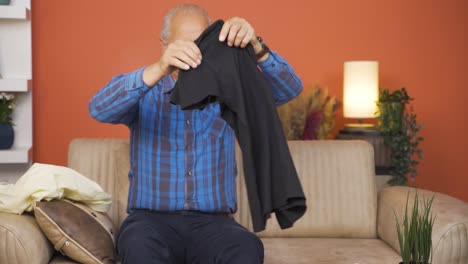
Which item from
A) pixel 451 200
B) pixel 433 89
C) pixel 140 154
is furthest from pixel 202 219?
pixel 433 89

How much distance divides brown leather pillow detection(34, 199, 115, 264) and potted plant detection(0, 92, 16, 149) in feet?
6.25

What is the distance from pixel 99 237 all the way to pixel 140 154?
1.22ft

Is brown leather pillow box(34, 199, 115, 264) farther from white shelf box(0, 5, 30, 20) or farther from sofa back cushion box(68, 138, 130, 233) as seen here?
white shelf box(0, 5, 30, 20)

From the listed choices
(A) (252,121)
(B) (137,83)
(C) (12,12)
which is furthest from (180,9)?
(C) (12,12)

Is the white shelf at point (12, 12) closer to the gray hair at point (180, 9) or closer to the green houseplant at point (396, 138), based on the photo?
the gray hair at point (180, 9)

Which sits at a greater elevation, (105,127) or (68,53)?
(68,53)

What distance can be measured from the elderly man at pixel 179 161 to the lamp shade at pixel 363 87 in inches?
71.1

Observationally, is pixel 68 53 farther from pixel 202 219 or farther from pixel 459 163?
pixel 459 163

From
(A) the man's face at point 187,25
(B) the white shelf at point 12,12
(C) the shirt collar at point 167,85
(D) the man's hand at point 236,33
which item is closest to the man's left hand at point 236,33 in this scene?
(D) the man's hand at point 236,33

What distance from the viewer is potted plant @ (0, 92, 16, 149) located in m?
4.29

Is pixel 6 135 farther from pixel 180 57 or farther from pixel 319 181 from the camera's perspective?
pixel 180 57

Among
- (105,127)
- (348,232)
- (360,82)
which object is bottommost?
(348,232)

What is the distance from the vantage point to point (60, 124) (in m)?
4.68

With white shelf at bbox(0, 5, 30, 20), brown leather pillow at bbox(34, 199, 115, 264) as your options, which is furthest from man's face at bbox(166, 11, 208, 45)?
white shelf at bbox(0, 5, 30, 20)
